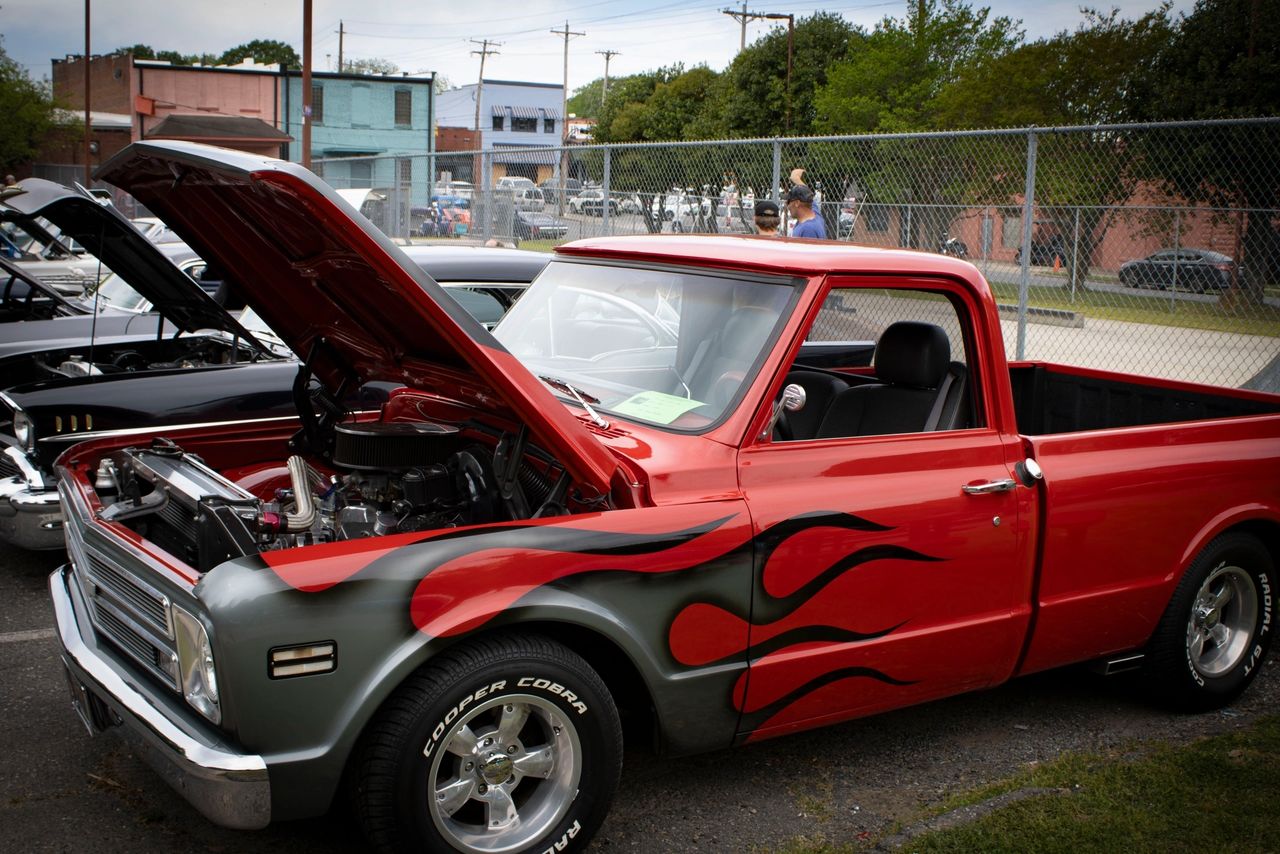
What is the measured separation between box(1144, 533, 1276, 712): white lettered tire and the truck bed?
32.2 inches

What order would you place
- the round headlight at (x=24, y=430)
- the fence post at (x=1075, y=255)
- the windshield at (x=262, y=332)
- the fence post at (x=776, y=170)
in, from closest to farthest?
the round headlight at (x=24, y=430) → the windshield at (x=262, y=332) → the fence post at (x=1075, y=255) → the fence post at (x=776, y=170)

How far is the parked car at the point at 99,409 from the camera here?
→ 5613 millimetres

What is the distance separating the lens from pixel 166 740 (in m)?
2.80

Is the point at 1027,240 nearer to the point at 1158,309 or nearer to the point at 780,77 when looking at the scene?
the point at 1158,309

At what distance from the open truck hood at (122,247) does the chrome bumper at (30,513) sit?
1123mm

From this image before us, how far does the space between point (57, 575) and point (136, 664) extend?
848mm

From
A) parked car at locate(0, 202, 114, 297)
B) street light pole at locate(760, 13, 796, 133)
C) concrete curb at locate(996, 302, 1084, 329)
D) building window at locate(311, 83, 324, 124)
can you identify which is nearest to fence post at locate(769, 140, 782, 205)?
concrete curb at locate(996, 302, 1084, 329)

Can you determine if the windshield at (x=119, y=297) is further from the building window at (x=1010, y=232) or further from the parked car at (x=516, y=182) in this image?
the parked car at (x=516, y=182)

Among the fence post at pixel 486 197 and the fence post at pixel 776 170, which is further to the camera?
the fence post at pixel 486 197

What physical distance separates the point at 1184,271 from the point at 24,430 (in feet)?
25.5

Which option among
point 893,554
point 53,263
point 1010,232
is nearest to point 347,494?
point 893,554

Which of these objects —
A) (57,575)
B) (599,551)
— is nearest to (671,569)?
(599,551)

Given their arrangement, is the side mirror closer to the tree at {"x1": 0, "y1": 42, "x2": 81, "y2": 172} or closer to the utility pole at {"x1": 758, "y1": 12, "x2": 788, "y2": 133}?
the utility pole at {"x1": 758, "y1": 12, "x2": 788, "y2": 133}

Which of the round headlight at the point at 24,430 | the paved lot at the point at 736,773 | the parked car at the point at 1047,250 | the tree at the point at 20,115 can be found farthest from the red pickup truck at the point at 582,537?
the tree at the point at 20,115
